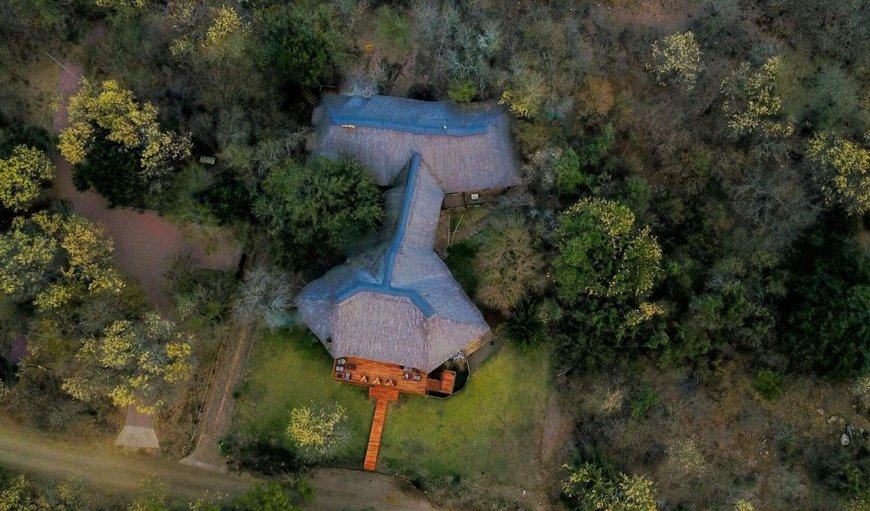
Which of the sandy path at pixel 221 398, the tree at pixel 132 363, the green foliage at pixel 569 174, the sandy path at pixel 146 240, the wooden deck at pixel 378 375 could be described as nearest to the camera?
the tree at pixel 132 363

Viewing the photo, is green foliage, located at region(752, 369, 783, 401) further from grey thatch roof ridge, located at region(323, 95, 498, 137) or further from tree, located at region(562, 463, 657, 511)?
grey thatch roof ridge, located at region(323, 95, 498, 137)

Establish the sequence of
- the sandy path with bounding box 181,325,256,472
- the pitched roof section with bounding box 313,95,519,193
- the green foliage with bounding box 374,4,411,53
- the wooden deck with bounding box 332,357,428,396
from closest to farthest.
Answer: the wooden deck with bounding box 332,357,428,396 → the pitched roof section with bounding box 313,95,519,193 → the sandy path with bounding box 181,325,256,472 → the green foliage with bounding box 374,4,411,53

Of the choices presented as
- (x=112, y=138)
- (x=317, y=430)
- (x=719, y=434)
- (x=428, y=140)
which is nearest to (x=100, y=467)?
(x=317, y=430)

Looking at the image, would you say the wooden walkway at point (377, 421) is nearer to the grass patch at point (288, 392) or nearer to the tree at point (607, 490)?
the grass patch at point (288, 392)

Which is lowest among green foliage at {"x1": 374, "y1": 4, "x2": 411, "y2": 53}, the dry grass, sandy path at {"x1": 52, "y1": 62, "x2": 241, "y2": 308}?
the dry grass

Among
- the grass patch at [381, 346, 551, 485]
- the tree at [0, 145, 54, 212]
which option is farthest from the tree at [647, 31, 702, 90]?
the tree at [0, 145, 54, 212]

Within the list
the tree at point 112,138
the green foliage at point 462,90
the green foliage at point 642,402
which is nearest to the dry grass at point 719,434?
the green foliage at point 642,402

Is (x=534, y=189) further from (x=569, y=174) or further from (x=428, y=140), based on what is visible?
(x=428, y=140)
